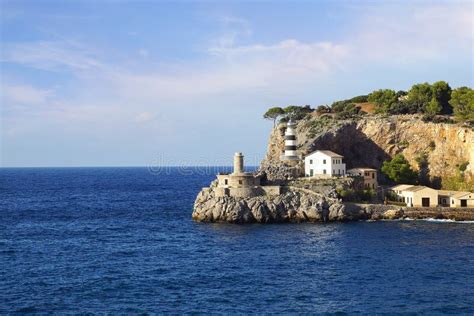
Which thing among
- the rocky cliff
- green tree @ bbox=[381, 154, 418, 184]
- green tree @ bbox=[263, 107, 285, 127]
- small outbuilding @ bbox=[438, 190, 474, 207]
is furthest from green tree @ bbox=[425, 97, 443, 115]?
green tree @ bbox=[263, 107, 285, 127]

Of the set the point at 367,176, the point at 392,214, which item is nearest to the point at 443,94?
the point at 367,176

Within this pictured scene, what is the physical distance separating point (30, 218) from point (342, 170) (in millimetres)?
51743

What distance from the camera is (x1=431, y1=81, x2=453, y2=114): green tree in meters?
107

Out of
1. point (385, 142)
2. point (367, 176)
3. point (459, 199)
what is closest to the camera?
point (459, 199)

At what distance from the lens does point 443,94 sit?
10819cm

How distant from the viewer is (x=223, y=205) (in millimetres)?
72812

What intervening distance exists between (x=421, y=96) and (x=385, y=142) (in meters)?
18.3

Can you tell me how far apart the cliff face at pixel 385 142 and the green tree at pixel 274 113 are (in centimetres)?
1619

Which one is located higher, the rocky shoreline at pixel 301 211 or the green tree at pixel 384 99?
the green tree at pixel 384 99

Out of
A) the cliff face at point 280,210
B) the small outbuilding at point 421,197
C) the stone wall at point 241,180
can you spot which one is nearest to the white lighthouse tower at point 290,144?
the stone wall at point 241,180

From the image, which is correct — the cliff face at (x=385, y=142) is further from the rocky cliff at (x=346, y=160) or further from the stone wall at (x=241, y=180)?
the stone wall at (x=241, y=180)

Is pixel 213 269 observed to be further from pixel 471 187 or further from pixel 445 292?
pixel 471 187

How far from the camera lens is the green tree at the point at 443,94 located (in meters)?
107

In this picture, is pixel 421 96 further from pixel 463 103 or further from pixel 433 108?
pixel 463 103
